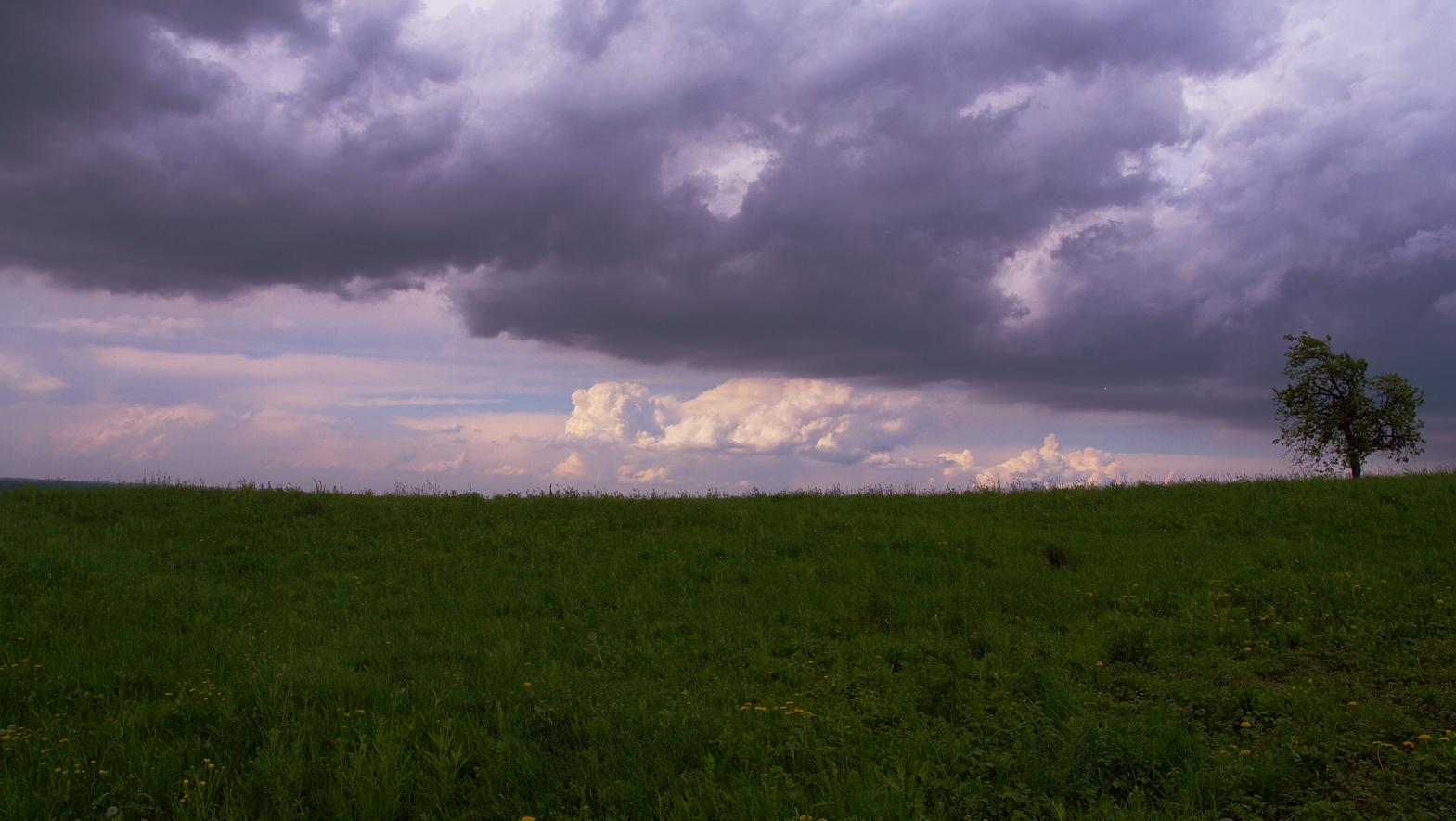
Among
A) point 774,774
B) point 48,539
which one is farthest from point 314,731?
point 48,539

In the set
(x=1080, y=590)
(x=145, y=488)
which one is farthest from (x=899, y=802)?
(x=145, y=488)

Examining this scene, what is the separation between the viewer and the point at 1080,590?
12.4 metres

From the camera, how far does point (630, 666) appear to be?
30.9 ft

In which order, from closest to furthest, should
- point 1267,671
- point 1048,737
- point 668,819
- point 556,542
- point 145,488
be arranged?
point 668,819 < point 1048,737 < point 1267,671 < point 556,542 < point 145,488

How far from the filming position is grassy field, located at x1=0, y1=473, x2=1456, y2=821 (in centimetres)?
612

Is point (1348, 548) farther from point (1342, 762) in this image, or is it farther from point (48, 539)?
point (48, 539)

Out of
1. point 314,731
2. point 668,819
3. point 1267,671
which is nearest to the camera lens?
point 668,819

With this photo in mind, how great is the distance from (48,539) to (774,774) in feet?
51.4

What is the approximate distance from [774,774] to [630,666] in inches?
144

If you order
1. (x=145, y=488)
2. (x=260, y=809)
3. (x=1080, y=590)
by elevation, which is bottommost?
(x=260, y=809)

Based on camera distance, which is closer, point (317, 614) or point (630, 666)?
point (630, 666)

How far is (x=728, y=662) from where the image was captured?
9664mm

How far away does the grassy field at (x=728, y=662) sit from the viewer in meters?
6.12

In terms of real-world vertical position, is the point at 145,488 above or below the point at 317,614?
above
